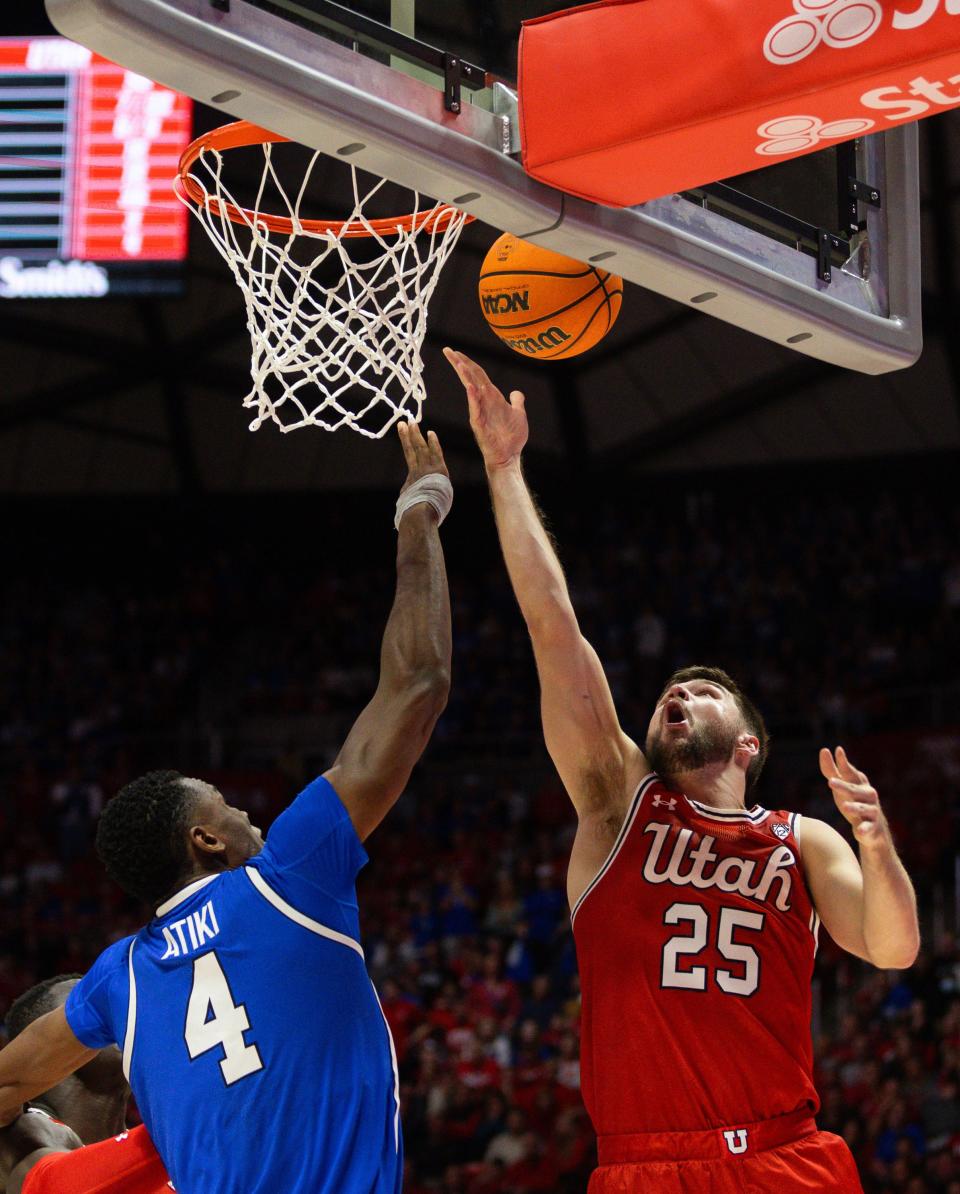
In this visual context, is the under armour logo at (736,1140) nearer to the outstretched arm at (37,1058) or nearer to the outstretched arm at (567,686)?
the outstretched arm at (567,686)

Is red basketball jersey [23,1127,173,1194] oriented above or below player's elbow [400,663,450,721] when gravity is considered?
below

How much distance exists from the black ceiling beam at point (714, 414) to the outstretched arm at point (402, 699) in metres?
13.7

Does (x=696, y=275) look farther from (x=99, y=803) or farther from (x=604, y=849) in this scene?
(x=99, y=803)

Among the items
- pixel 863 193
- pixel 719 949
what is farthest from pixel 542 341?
pixel 719 949

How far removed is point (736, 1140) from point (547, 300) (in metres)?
2.10

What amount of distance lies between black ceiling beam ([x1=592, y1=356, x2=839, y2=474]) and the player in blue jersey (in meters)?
14.0

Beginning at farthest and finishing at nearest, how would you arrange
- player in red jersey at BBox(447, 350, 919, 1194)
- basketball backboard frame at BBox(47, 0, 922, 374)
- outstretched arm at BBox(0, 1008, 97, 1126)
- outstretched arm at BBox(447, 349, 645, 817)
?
outstretched arm at BBox(447, 349, 645, 817) < player in red jersey at BBox(447, 350, 919, 1194) < outstretched arm at BBox(0, 1008, 97, 1126) < basketball backboard frame at BBox(47, 0, 922, 374)

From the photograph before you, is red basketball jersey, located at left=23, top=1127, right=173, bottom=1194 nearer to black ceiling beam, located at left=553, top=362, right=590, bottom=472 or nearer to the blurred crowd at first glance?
the blurred crowd

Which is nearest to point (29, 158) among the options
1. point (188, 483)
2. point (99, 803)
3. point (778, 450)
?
point (99, 803)

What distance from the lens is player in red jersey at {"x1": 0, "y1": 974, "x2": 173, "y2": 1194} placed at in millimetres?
3254

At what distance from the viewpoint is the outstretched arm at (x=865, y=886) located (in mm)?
3234

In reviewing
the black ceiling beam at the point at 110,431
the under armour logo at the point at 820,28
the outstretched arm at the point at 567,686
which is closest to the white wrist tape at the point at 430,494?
the outstretched arm at the point at 567,686

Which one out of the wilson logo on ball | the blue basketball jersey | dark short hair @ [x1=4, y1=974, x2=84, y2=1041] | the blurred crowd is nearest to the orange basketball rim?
the wilson logo on ball

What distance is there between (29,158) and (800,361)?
27.0 ft
